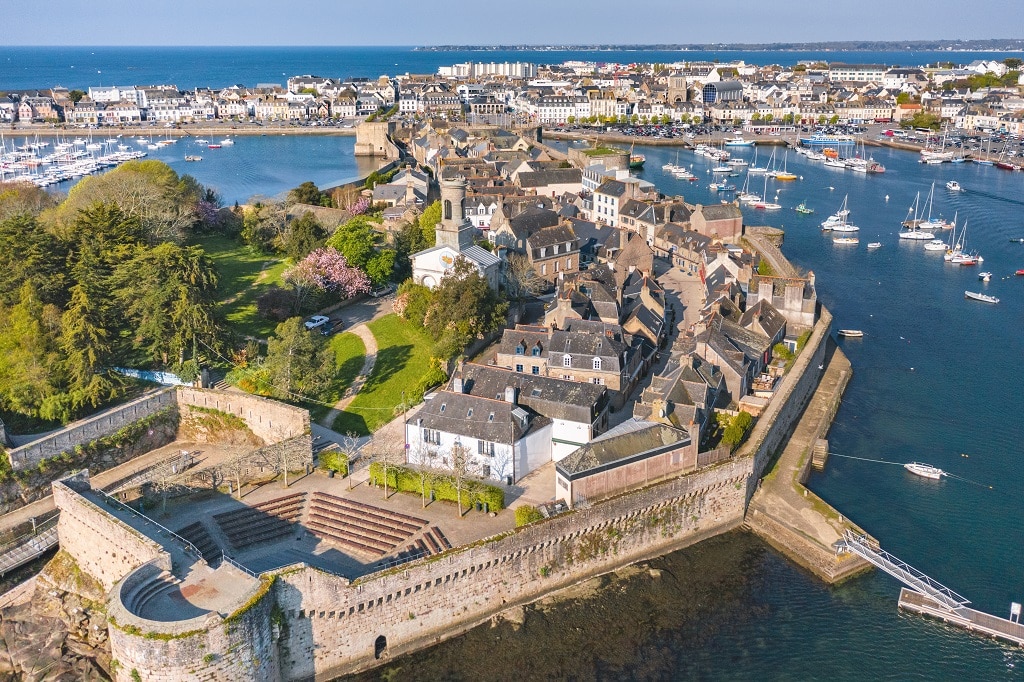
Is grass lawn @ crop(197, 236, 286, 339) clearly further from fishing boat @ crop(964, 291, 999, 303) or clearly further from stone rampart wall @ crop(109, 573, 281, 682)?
fishing boat @ crop(964, 291, 999, 303)

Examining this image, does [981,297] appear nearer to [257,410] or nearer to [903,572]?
[903,572]

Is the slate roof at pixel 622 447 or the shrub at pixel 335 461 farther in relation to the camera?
the shrub at pixel 335 461

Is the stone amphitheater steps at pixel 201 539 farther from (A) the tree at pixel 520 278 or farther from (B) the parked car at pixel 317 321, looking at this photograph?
(A) the tree at pixel 520 278

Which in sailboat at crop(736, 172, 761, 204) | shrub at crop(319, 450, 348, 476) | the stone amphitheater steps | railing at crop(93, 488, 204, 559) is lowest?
the stone amphitheater steps

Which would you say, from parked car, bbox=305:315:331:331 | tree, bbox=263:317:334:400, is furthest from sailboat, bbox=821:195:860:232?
tree, bbox=263:317:334:400

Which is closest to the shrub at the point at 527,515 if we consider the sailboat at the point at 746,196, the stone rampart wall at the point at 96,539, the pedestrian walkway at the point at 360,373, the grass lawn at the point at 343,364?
the stone rampart wall at the point at 96,539

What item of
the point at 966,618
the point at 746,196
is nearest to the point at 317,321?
the point at 966,618

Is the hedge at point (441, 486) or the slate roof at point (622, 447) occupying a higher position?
the slate roof at point (622, 447)
